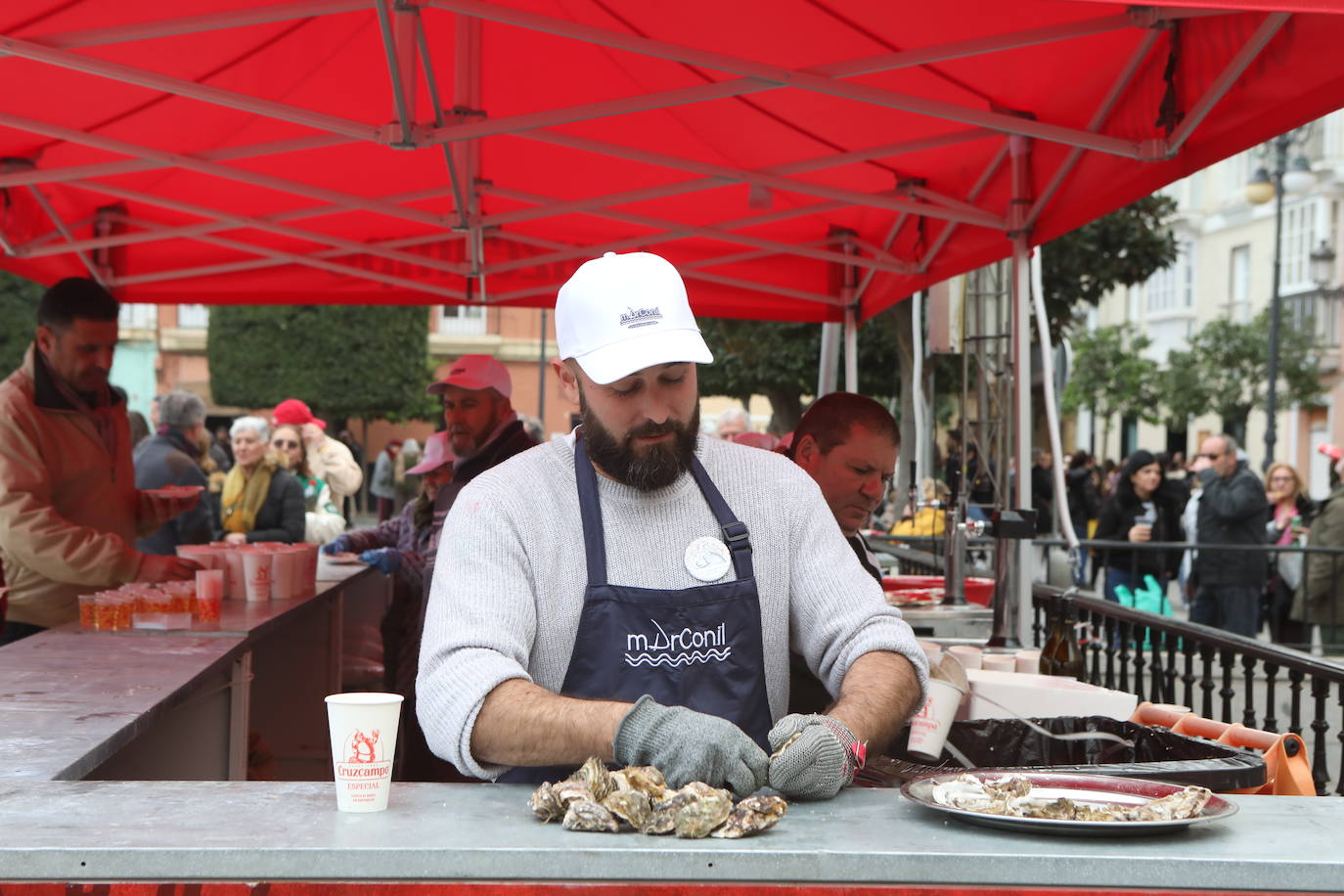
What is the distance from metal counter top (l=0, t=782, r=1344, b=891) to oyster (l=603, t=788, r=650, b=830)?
2 centimetres

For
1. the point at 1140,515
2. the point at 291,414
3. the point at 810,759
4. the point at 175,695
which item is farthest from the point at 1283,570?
the point at 810,759

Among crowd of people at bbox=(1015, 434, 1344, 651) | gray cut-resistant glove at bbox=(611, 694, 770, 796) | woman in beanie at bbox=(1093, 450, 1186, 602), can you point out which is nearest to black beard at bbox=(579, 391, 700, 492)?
gray cut-resistant glove at bbox=(611, 694, 770, 796)

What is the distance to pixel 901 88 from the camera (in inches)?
197

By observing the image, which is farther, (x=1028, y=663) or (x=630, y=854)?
(x=1028, y=663)

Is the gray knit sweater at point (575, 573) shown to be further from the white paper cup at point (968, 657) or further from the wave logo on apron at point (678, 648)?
the white paper cup at point (968, 657)

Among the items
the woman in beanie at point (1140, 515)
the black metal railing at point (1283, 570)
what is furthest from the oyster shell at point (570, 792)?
the woman in beanie at point (1140, 515)

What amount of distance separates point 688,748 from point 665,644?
1.40ft

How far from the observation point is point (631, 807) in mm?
1950

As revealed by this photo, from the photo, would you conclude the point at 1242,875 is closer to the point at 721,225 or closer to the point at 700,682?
the point at 700,682

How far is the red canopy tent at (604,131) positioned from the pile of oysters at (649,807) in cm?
147

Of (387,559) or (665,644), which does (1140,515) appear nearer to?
(387,559)

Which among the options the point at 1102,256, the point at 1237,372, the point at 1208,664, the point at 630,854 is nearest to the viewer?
the point at 630,854

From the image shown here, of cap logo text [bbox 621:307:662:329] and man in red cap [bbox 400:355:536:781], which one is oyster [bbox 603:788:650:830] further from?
man in red cap [bbox 400:355:536:781]

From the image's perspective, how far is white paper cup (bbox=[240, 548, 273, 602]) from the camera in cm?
523
